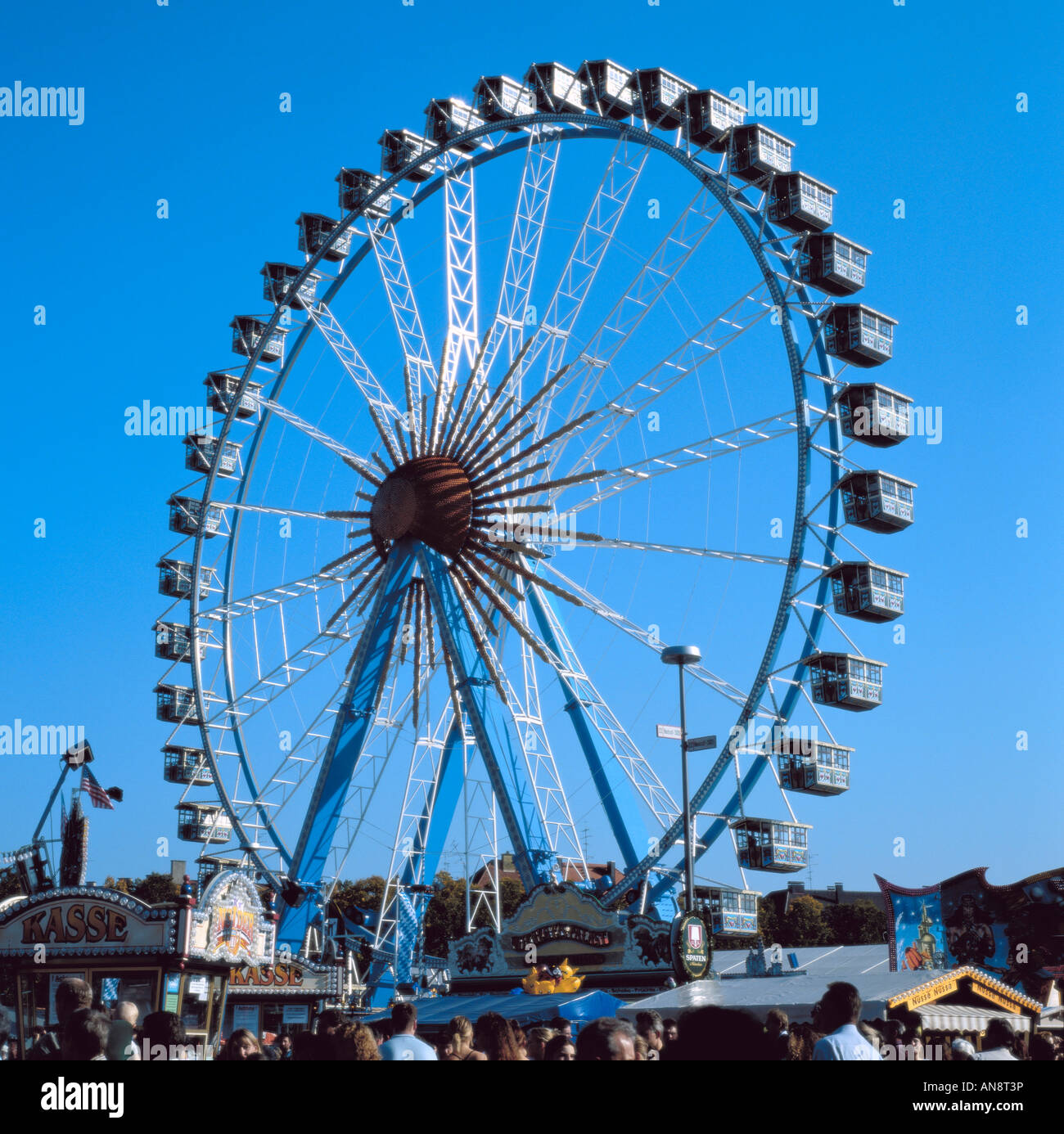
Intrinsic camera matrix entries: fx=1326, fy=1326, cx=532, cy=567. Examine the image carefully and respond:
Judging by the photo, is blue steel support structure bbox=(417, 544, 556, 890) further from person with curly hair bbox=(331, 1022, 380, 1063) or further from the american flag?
person with curly hair bbox=(331, 1022, 380, 1063)

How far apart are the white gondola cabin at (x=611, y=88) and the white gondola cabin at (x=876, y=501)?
8999mm

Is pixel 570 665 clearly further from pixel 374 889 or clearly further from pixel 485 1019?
pixel 374 889

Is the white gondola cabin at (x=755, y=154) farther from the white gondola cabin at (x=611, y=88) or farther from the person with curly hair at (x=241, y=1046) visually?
the person with curly hair at (x=241, y=1046)

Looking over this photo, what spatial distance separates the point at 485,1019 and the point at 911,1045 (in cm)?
470

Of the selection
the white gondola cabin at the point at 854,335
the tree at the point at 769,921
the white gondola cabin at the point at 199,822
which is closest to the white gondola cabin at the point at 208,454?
the white gondola cabin at the point at 199,822

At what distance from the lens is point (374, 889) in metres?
63.3

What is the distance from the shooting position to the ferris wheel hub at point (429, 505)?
26641mm

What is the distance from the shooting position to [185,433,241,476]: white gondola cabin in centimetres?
3422

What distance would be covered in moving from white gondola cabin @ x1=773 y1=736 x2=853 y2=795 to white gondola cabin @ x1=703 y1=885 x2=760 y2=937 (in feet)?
7.07

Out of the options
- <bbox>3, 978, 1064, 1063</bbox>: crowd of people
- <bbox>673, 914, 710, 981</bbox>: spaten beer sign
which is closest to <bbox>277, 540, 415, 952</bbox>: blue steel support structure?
<bbox>673, 914, 710, 981</bbox>: spaten beer sign

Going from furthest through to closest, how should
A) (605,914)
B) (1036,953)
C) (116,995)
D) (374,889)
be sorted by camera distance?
(374,889), (1036,953), (605,914), (116,995)

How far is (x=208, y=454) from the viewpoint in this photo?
114ft

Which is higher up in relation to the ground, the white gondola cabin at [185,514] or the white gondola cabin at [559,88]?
the white gondola cabin at [559,88]
